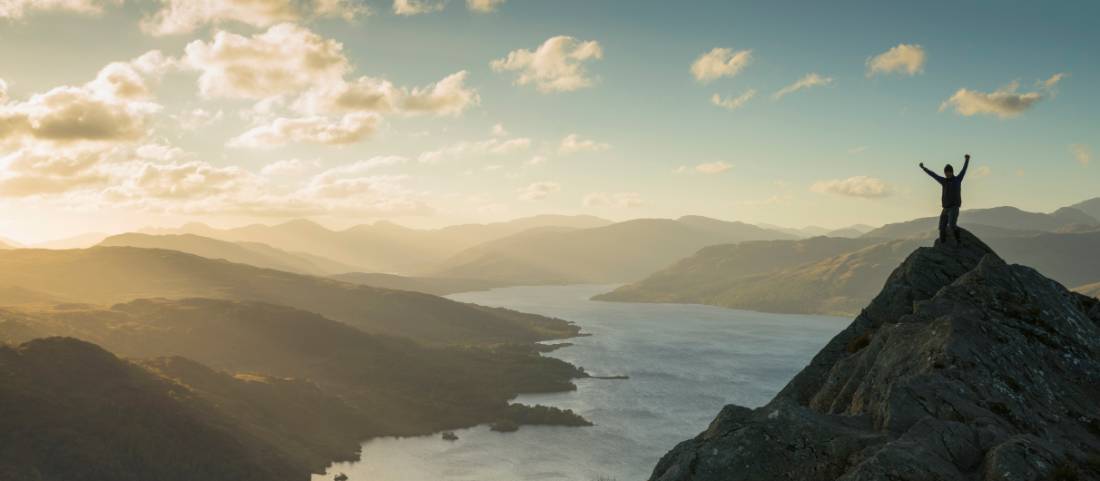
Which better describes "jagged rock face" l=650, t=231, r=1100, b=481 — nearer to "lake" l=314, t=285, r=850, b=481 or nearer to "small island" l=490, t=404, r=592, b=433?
"lake" l=314, t=285, r=850, b=481

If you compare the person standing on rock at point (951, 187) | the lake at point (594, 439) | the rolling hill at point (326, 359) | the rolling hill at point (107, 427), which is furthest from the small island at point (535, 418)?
the person standing on rock at point (951, 187)

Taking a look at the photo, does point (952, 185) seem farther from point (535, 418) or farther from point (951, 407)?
point (535, 418)

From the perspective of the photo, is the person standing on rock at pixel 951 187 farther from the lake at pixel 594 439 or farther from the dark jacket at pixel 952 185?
the lake at pixel 594 439

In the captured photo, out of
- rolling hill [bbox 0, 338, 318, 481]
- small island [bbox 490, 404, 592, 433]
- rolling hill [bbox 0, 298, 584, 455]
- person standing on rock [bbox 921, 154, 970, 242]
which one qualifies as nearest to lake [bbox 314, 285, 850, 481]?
small island [bbox 490, 404, 592, 433]

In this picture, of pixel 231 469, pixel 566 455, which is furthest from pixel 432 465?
pixel 231 469

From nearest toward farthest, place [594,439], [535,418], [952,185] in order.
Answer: [952,185], [594,439], [535,418]

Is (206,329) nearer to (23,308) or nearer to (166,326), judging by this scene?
(166,326)

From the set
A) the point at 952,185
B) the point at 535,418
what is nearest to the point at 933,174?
the point at 952,185

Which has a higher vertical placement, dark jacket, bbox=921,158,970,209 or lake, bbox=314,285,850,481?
dark jacket, bbox=921,158,970,209

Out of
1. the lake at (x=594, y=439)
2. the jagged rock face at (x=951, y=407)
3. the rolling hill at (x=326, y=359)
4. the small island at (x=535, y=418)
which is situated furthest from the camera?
the rolling hill at (x=326, y=359)
